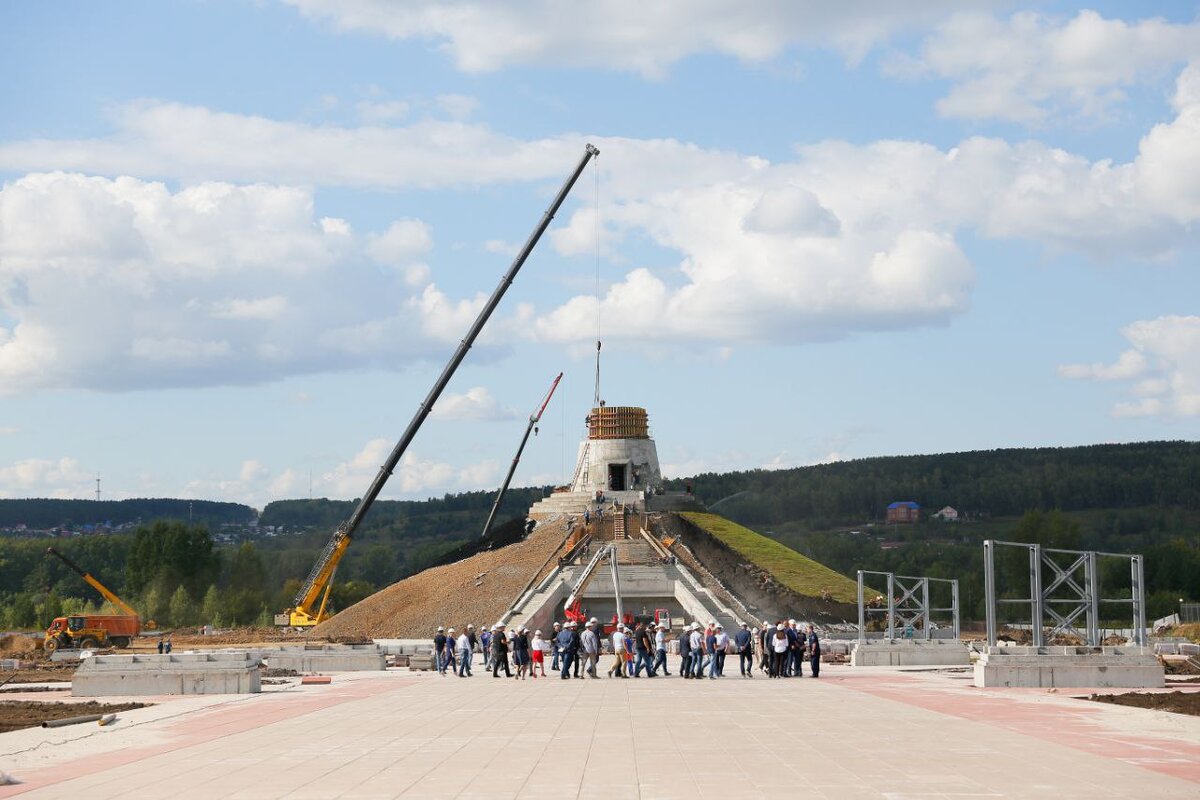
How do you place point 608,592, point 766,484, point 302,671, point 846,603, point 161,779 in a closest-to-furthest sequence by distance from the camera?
point 161,779 → point 302,671 → point 608,592 → point 846,603 → point 766,484

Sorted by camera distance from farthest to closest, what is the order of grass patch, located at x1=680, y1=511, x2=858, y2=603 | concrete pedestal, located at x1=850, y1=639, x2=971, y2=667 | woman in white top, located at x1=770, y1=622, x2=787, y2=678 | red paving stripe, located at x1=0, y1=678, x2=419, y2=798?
grass patch, located at x1=680, y1=511, x2=858, y2=603
concrete pedestal, located at x1=850, y1=639, x2=971, y2=667
woman in white top, located at x1=770, y1=622, x2=787, y2=678
red paving stripe, located at x1=0, y1=678, x2=419, y2=798

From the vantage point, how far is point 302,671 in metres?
47.5

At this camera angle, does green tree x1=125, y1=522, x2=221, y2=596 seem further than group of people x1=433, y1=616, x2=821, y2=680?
Yes

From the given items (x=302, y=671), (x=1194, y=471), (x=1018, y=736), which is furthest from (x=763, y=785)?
(x=1194, y=471)

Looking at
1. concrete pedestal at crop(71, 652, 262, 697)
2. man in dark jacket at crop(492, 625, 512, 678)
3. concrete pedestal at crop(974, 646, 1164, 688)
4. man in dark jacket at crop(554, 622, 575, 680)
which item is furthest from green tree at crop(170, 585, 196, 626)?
concrete pedestal at crop(974, 646, 1164, 688)

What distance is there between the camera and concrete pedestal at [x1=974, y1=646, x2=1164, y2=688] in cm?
3553

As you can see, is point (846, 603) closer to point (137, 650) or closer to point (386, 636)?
point (386, 636)

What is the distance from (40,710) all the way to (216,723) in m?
5.44

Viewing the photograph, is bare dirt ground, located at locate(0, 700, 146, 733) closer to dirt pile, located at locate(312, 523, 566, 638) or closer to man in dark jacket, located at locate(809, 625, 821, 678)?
man in dark jacket, located at locate(809, 625, 821, 678)

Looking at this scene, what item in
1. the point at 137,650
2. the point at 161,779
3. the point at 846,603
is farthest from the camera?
the point at 846,603

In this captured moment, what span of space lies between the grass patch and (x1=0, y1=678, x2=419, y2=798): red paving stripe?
4386cm

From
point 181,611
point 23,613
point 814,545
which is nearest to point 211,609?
point 181,611

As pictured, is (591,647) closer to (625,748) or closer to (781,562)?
(625,748)

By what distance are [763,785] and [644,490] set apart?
77.9 meters
